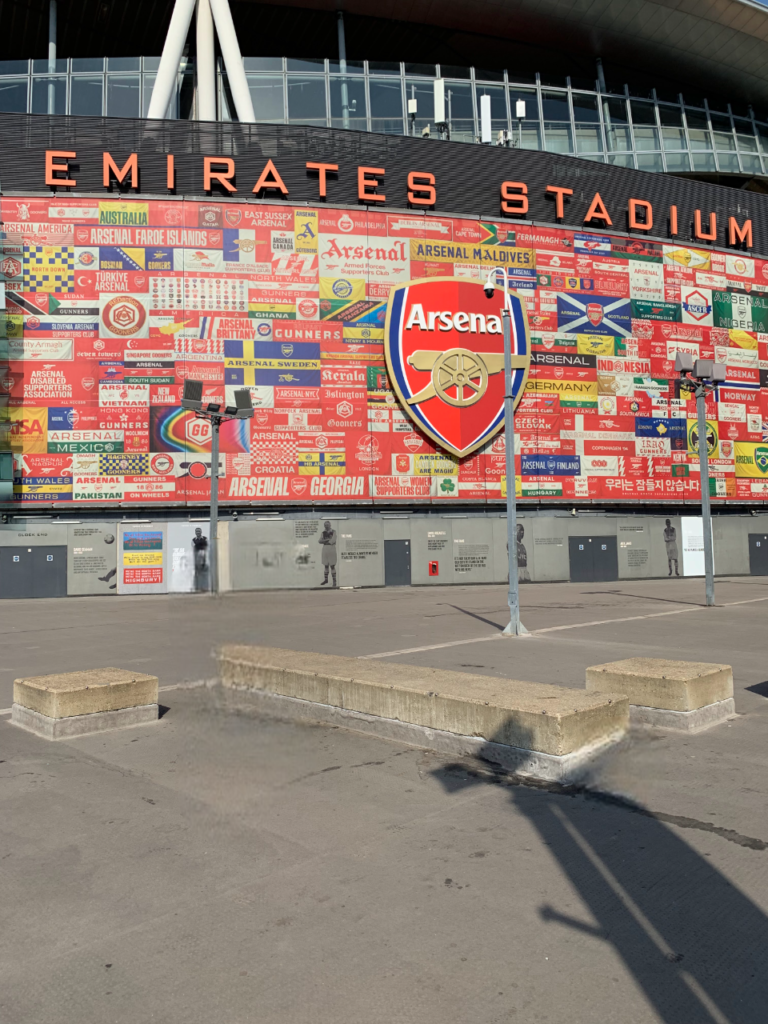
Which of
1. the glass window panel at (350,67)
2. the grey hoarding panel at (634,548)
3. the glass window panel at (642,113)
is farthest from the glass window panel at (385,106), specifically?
the grey hoarding panel at (634,548)

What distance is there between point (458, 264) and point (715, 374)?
17.2 meters

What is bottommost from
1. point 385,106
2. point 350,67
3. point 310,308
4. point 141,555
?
point 141,555

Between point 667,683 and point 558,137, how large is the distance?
4640cm

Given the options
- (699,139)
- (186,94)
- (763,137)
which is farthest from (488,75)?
(763,137)

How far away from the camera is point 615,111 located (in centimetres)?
4800

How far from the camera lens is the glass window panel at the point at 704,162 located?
4844cm

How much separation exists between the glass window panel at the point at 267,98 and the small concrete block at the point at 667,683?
42.2 m

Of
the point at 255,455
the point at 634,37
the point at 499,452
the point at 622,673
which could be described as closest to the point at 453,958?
the point at 622,673

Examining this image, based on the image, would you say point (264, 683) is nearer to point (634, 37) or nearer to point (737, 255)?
point (737, 255)

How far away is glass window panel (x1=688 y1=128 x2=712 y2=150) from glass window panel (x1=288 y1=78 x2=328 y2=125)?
78.1ft

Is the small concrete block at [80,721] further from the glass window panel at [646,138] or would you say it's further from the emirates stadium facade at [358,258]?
the glass window panel at [646,138]

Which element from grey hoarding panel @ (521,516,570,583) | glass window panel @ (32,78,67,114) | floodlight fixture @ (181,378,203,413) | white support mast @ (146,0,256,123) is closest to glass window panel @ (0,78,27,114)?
glass window panel @ (32,78,67,114)

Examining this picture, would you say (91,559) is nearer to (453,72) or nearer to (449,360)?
(449,360)

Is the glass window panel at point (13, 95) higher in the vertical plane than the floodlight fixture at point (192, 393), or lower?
higher
